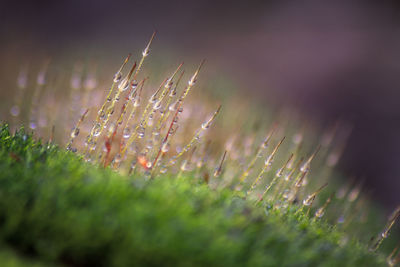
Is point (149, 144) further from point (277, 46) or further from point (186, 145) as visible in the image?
point (277, 46)

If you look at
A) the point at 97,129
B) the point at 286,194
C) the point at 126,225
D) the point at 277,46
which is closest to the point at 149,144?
the point at 97,129

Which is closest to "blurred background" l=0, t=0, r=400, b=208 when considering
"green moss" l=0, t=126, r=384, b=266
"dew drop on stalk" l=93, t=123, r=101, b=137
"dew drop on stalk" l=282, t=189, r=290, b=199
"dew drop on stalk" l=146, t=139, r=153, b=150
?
"dew drop on stalk" l=282, t=189, r=290, b=199

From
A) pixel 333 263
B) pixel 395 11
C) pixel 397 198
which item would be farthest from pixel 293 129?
pixel 395 11

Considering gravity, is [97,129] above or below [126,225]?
above

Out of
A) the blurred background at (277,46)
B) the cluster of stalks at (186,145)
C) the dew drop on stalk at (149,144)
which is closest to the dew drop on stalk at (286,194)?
the cluster of stalks at (186,145)

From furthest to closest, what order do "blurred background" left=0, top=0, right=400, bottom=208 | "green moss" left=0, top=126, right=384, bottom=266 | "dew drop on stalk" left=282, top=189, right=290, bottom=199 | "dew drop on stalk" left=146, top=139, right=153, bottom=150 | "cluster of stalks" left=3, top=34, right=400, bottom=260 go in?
"blurred background" left=0, top=0, right=400, bottom=208 → "dew drop on stalk" left=282, top=189, right=290, bottom=199 → "dew drop on stalk" left=146, top=139, right=153, bottom=150 → "cluster of stalks" left=3, top=34, right=400, bottom=260 → "green moss" left=0, top=126, right=384, bottom=266

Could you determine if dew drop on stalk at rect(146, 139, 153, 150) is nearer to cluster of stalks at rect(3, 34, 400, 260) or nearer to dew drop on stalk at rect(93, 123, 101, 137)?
cluster of stalks at rect(3, 34, 400, 260)
